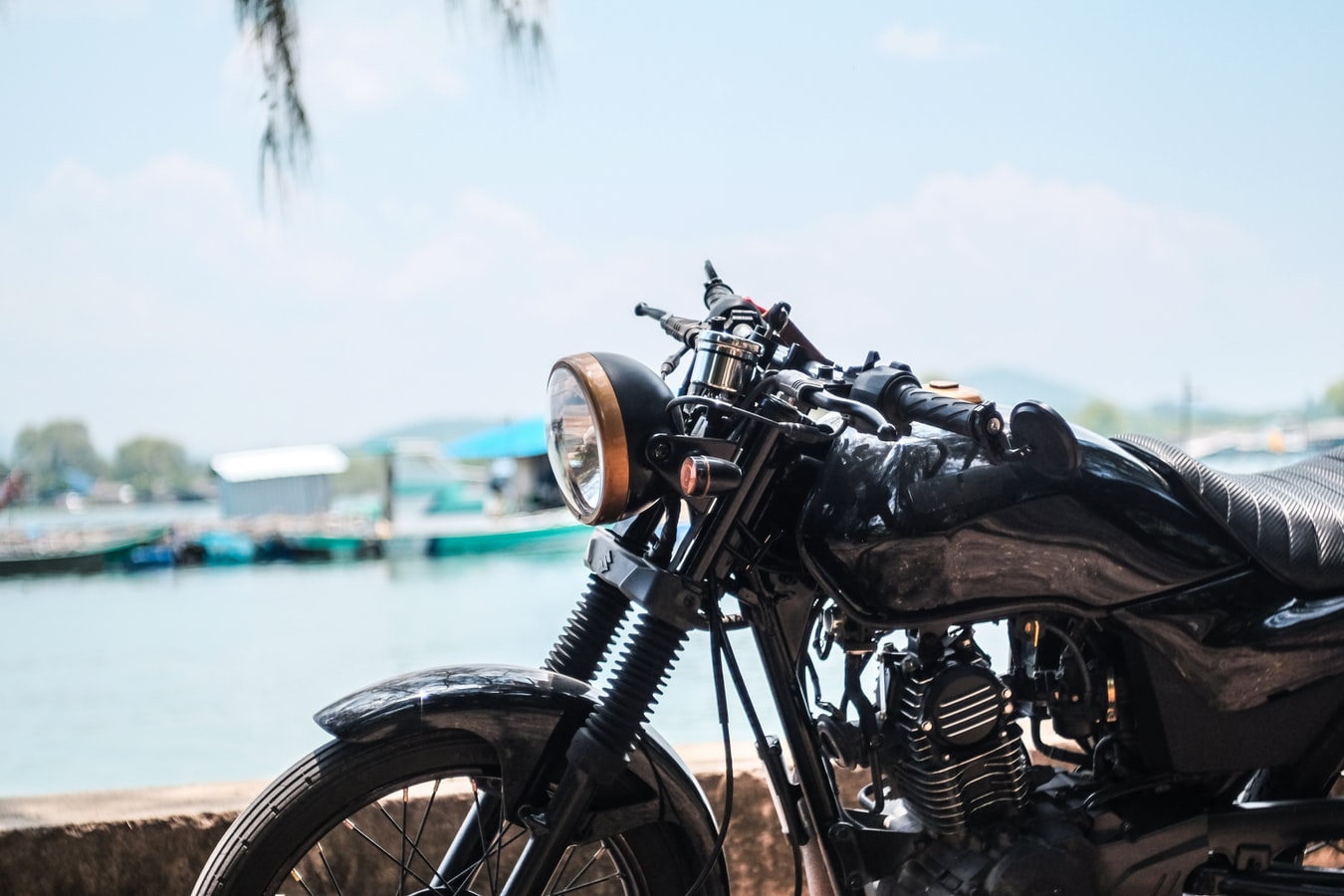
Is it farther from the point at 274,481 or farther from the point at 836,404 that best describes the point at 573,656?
the point at 274,481

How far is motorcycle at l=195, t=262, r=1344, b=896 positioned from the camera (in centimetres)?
118

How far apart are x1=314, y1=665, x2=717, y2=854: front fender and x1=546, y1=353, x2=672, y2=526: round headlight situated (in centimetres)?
20

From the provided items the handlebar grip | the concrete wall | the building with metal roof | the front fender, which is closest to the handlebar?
the handlebar grip

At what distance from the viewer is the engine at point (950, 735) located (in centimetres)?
122

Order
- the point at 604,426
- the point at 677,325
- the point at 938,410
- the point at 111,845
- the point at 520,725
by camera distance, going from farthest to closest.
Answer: the point at 111,845, the point at 677,325, the point at 520,725, the point at 604,426, the point at 938,410

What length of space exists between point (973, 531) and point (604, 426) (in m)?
0.37

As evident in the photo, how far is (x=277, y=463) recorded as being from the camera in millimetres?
21188

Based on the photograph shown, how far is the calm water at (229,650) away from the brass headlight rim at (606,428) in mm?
5256

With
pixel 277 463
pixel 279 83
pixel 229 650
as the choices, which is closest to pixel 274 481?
pixel 277 463

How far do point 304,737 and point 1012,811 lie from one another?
1059 centimetres

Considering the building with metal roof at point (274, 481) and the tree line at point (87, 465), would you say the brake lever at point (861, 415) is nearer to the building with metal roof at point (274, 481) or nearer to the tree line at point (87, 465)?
the tree line at point (87, 465)

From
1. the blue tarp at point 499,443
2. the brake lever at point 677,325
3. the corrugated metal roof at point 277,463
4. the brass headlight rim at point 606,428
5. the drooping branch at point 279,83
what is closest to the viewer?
the brass headlight rim at point 606,428

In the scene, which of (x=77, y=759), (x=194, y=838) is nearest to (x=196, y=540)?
(x=77, y=759)

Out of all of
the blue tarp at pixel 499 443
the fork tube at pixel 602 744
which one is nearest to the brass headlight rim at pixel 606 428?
the fork tube at pixel 602 744
